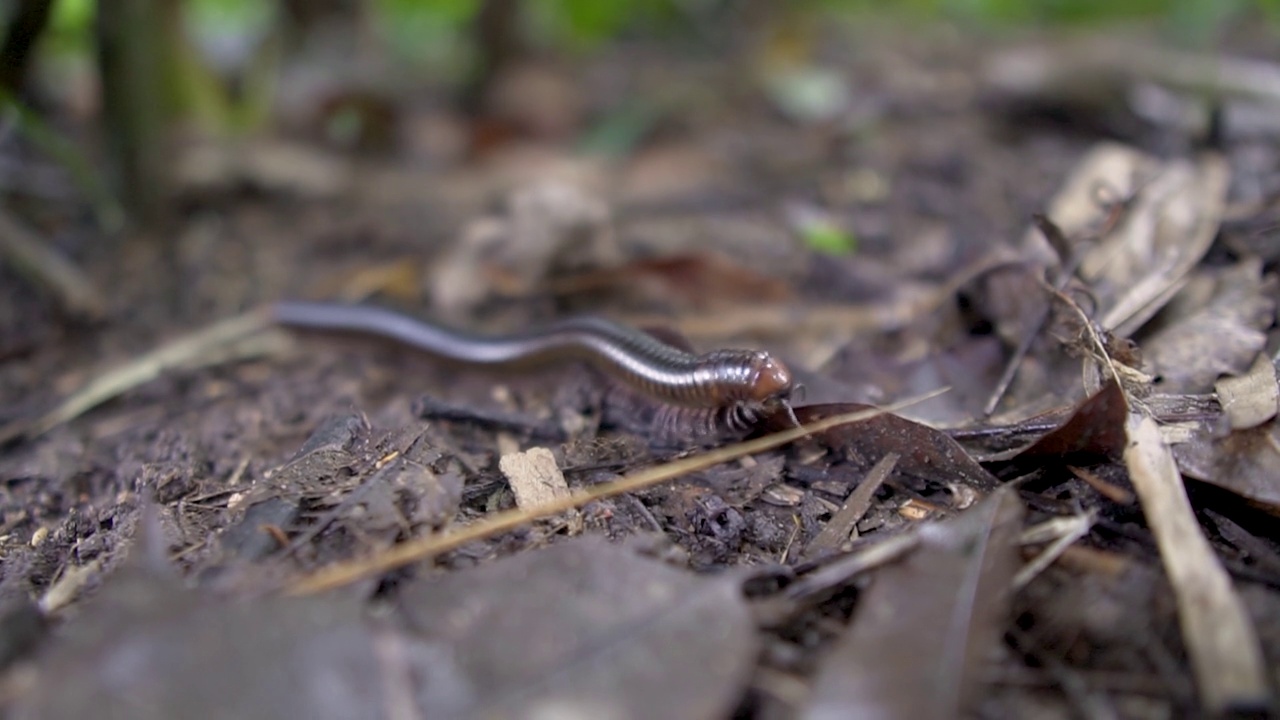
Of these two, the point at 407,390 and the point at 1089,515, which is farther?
the point at 407,390

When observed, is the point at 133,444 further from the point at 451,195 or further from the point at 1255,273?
the point at 1255,273

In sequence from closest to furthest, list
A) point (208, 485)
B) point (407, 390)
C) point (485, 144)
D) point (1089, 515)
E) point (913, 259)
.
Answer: point (1089, 515)
point (208, 485)
point (407, 390)
point (913, 259)
point (485, 144)

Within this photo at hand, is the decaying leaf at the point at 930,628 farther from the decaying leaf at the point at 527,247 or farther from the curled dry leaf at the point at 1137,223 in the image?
the decaying leaf at the point at 527,247

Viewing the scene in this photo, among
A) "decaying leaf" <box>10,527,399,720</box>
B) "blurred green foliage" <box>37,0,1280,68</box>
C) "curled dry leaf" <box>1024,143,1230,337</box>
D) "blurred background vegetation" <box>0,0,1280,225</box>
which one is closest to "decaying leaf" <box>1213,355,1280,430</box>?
"curled dry leaf" <box>1024,143,1230,337</box>

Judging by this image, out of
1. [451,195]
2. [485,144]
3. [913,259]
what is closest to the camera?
[913,259]

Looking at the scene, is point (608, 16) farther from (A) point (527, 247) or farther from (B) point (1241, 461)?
(B) point (1241, 461)

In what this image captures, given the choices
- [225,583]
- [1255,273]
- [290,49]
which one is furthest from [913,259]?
[290,49]
